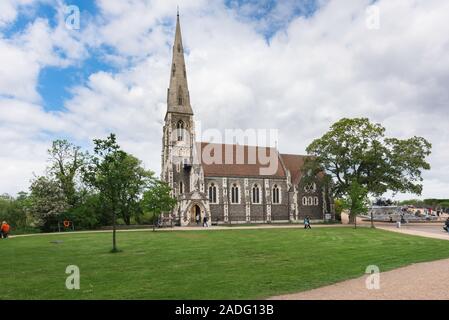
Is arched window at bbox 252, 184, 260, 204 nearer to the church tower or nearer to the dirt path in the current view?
the church tower

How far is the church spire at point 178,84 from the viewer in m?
52.1

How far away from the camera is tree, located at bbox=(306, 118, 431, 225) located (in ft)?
137

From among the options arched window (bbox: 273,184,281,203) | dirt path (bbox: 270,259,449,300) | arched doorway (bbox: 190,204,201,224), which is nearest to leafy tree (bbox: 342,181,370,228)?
arched window (bbox: 273,184,281,203)

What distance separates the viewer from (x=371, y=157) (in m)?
42.0

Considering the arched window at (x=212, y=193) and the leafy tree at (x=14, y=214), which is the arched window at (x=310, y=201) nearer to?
the arched window at (x=212, y=193)

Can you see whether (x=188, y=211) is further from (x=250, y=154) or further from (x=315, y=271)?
(x=315, y=271)

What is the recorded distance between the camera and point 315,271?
37.3 ft

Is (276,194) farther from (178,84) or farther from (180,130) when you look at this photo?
(178,84)

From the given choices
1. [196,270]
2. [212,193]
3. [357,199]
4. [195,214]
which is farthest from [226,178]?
[196,270]

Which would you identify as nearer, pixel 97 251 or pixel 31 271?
pixel 31 271

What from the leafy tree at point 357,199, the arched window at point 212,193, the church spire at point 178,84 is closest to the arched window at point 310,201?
the arched window at point 212,193

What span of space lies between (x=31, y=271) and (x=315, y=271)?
10035 mm
